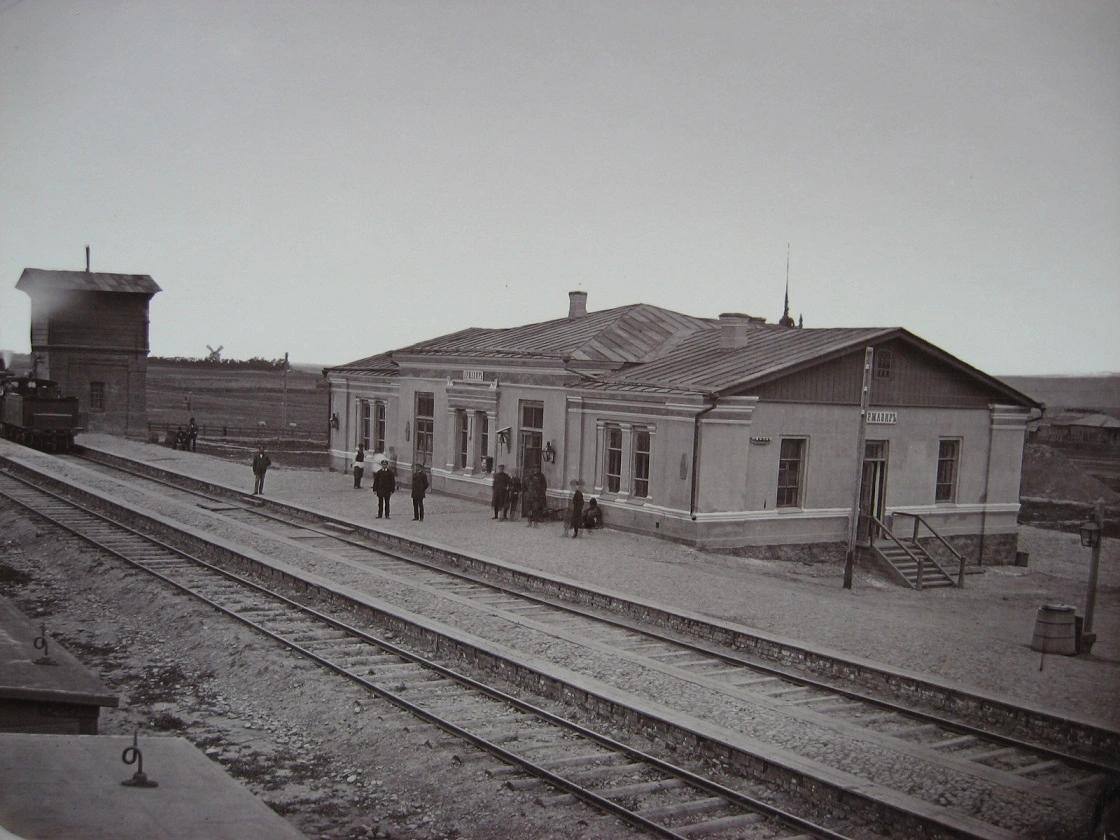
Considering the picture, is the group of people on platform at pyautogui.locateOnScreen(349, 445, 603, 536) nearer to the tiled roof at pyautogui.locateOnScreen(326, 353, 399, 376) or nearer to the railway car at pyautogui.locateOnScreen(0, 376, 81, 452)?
the tiled roof at pyautogui.locateOnScreen(326, 353, 399, 376)

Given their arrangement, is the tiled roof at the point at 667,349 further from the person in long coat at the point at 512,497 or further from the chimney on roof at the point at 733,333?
the person in long coat at the point at 512,497

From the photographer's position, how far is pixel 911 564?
2100 centimetres

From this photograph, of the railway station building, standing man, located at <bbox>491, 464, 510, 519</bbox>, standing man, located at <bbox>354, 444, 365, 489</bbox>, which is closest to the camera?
the railway station building

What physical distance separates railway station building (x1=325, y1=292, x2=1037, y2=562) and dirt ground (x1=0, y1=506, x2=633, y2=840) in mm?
10353

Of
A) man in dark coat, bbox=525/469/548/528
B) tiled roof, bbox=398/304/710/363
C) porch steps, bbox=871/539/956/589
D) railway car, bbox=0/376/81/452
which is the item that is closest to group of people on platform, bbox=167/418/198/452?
railway car, bbox=0/376/81/452

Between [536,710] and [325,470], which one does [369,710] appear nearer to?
[536,710]

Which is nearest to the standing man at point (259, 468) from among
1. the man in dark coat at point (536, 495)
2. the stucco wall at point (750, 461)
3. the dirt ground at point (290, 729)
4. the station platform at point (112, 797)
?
the stucco wall at point (750, 461)

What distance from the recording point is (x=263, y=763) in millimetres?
8039

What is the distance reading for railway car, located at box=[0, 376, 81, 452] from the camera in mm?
36781

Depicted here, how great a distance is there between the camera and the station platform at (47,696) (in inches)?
242

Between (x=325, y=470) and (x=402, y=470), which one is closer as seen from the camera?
(x=402, y=470)

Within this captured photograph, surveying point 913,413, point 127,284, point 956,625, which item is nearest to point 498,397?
point 913,413

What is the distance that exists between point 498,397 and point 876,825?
1892 centimetres

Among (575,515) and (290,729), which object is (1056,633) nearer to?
(290,729)
